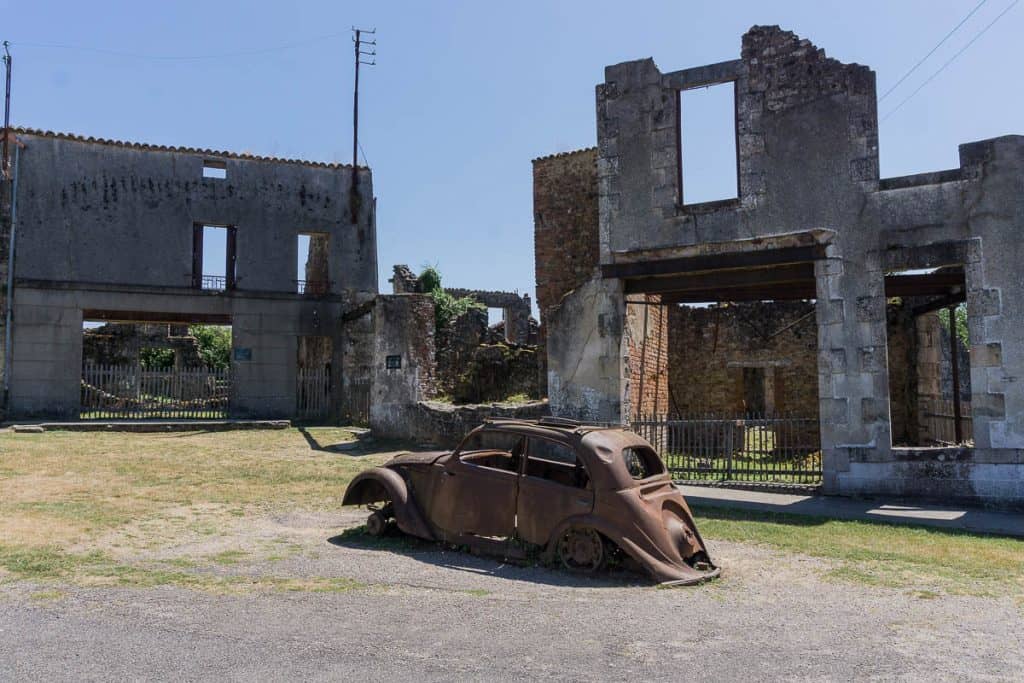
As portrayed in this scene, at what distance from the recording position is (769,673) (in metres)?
4.32

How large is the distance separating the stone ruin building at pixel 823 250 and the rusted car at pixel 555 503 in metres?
4.79

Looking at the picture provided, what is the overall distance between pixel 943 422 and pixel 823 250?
573cm

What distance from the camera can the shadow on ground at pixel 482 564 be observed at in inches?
251

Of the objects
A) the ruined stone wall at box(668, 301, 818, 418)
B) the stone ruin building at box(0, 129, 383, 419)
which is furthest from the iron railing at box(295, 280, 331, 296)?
the ruined stone wall at box(668, 301, 818, 418)

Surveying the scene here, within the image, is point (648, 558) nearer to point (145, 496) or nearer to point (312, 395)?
point (145, 496)

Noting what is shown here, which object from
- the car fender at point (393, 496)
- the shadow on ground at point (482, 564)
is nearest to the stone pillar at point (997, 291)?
the shadow on ground at point (482, 564)

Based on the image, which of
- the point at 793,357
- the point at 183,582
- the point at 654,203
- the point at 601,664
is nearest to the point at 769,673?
the point at 601,664

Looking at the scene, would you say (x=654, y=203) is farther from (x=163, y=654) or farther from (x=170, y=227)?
(x=170, y=227)

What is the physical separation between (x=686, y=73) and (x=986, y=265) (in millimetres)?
4903

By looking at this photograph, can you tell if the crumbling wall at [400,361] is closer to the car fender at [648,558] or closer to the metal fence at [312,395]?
the metal fence at [312,395]

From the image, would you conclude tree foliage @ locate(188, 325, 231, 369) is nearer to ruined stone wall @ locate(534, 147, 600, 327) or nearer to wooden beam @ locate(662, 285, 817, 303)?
ruined stone wall @ locate(534, 147, 600, 327)

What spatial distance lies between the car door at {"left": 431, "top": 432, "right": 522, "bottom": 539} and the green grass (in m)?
2.44

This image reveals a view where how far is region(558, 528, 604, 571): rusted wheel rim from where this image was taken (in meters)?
6.51

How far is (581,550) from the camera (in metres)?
6.62
